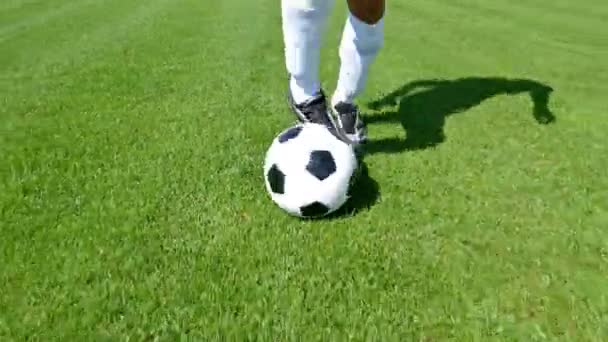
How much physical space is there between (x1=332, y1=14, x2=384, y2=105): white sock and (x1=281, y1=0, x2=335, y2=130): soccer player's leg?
0.38m

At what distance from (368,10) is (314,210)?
1.75 meters

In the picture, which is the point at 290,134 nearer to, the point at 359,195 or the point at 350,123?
the point at 359,195

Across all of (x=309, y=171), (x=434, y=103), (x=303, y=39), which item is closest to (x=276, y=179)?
(x=309, y=171)

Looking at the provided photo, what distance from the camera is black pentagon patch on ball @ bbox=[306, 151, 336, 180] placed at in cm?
353

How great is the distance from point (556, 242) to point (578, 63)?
653cm

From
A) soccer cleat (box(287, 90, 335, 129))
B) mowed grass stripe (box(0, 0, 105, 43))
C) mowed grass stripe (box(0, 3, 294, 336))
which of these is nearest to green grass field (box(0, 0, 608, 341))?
mowed grass stripe (box(0, 3, 294, 336))

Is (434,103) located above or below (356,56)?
below

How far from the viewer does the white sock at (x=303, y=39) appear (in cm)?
400

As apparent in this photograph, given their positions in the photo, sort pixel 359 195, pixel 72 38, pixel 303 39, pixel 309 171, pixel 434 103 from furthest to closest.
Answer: pixel 72 38 → pixel 434 103 → pixel 303 39 → pixel 359 195 → pixel 309 171

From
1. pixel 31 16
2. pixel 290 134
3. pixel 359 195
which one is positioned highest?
pixel 290 134

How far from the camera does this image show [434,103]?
237 inches

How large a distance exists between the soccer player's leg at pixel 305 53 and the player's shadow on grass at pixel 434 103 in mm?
618

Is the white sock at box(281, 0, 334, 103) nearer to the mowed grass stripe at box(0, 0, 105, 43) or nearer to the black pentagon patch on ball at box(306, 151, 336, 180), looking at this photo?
the black pentagon patch on ball at box(306, 151, 336, 180)

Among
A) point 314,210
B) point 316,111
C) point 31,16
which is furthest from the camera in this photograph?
point 31,16
